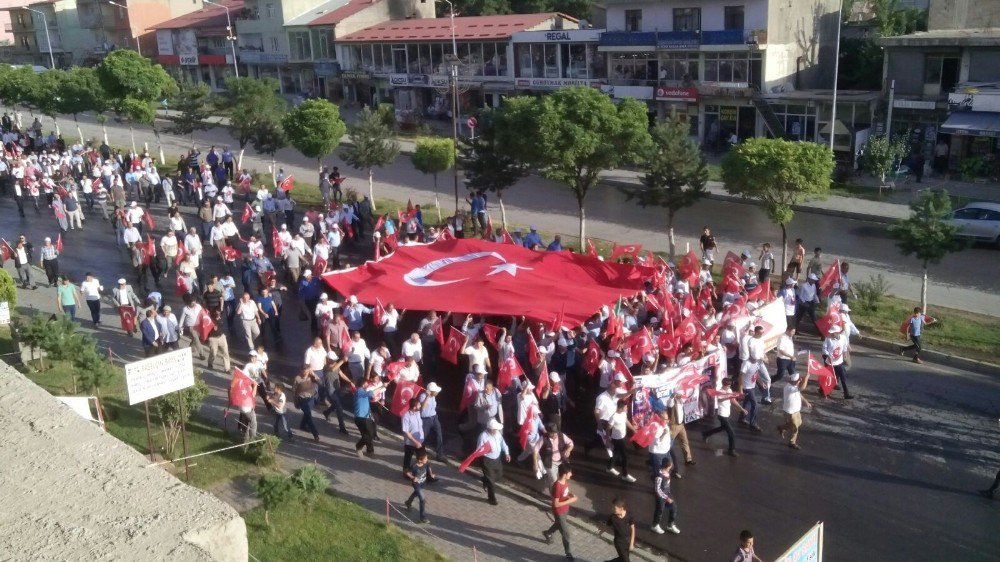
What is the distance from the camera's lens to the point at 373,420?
13531mm

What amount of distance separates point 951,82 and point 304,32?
141 feet

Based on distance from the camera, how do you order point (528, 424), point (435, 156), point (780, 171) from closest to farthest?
point (528, 424)
point (780, 171)
point (435, 156)

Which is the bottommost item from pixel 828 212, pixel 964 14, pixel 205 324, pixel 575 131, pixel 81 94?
pixel 828 212

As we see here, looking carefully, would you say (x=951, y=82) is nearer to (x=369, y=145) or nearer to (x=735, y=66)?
(x=735, y=66)

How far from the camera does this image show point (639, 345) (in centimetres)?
1443

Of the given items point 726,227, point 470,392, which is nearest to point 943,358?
point 470,392

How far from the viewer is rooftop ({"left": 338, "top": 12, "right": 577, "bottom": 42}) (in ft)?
168

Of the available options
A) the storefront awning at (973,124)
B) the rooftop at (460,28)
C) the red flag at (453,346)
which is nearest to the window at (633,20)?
the rooftop at (460,28)

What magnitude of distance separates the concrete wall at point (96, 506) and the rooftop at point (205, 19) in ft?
228

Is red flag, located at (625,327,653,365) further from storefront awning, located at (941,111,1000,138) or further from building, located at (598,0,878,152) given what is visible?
building, located at (598,0,878,152)

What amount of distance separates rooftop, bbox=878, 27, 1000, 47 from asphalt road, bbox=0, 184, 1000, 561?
22.0m

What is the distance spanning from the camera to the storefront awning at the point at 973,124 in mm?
31797

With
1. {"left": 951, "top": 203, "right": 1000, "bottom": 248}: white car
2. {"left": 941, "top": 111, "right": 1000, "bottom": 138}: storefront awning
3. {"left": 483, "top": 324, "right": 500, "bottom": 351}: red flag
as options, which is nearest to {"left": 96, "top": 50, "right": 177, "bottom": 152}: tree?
{"left": 483, "top": 324, "right": 500, "bottom": 351}: red flag

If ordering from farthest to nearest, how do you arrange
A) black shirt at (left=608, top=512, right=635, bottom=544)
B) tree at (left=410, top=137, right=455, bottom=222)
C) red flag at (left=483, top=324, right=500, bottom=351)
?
tree at (left=410, top=137, right=455, bottom=222) < red flag at (left=483, top=324, right=500, bottom=351) < black shirt at (left=608, top=512, right=635, bottom=544)
